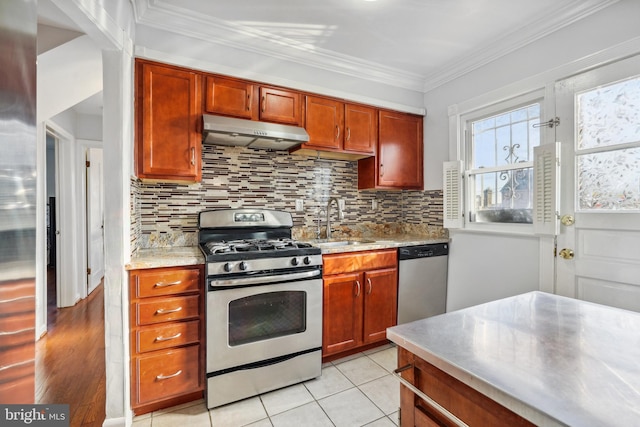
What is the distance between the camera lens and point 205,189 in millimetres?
2477

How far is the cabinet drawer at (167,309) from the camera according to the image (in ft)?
5.75

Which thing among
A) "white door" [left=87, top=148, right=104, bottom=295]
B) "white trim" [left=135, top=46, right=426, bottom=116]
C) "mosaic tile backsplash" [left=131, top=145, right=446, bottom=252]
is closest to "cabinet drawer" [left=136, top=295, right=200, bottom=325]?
"mosaic tile backsplash" [left=131, top=145, right=446, bottom=252]

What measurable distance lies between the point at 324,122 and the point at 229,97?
0.81 meters

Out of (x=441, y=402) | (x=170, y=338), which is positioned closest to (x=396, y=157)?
(x=170, y=338)

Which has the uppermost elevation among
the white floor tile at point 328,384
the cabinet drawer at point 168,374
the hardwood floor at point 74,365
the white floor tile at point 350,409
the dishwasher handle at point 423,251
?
the dishwasher handle at point 423,251

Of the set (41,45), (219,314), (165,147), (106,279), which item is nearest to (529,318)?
(219,314)

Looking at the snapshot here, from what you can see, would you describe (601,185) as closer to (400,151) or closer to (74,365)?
(400,151)

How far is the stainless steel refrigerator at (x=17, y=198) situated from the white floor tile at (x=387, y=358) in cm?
218

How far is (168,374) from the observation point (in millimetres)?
1812

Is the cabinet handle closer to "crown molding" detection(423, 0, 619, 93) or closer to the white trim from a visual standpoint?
the white trim

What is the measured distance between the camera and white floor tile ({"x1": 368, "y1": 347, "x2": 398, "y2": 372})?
235 cm

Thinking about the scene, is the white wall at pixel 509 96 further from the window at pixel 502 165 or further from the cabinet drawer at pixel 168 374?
the cabinet drawer at pixel 168 374

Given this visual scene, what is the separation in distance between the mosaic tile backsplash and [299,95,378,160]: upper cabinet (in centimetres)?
25

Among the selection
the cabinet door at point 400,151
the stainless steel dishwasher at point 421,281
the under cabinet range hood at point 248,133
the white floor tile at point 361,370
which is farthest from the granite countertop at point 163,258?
the cabinet door at point 400,151
